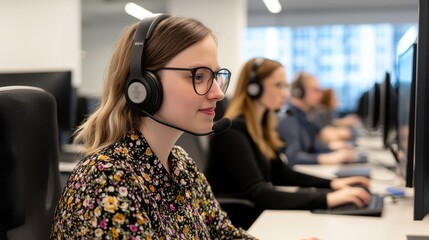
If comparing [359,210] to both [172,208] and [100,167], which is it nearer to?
[172,208]

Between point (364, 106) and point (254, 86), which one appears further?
point (364, 106)

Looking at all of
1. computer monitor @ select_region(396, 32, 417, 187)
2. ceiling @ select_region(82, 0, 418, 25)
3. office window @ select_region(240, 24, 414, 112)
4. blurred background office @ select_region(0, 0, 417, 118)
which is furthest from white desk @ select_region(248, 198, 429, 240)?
office window @ select_region(240, 24, 414, 112)

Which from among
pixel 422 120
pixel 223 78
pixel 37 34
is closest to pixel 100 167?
pixel 223 78

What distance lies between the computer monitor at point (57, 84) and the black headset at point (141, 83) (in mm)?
1610

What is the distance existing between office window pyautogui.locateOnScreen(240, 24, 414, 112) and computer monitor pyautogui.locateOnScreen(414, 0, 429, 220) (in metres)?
7.27

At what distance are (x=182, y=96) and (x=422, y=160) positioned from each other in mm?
498

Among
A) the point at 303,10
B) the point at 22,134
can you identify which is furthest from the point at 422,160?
the point at 303,10

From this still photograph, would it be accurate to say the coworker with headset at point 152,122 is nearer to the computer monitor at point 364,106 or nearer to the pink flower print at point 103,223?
the pink flower print at point 103,223

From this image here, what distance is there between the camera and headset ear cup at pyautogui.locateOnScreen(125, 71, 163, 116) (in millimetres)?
1014

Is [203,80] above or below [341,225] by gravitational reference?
above

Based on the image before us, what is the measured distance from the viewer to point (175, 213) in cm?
107

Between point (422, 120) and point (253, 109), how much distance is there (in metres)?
1.12

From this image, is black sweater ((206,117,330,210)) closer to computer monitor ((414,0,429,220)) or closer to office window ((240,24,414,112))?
computer monitor ((414,0,429,220))

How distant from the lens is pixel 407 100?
5.27 ft
